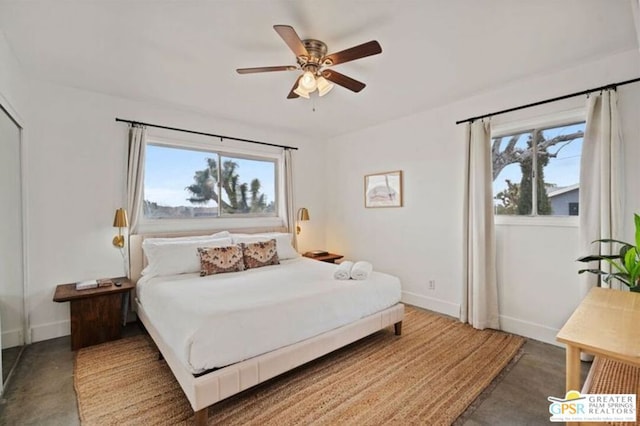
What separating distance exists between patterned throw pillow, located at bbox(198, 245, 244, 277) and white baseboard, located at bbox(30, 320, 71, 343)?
1535mm

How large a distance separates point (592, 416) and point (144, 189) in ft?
14.1

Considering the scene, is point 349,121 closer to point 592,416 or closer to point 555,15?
point 555,15

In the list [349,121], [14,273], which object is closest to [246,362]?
[14,273]

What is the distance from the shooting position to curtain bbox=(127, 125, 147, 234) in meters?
3.33

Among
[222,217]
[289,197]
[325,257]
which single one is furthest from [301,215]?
[222,217]

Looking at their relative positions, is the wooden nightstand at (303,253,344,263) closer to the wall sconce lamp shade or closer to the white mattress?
the wall sconce lamp shade

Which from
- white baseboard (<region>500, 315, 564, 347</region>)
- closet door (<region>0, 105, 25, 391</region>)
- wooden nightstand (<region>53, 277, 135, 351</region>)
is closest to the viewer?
closet door (<region>0, 105, 25, 391</region>)

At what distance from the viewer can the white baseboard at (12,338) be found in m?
2.55

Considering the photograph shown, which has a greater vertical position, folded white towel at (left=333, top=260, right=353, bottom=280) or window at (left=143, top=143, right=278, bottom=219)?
window at (left=143, top=143, right=278, bottom=219)

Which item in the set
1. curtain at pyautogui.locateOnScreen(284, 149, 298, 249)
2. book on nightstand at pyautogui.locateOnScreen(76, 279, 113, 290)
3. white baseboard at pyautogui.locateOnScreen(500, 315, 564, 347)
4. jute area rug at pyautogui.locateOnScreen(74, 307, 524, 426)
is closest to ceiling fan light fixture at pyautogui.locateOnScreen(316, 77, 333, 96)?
curtain at pyautogui.locateOnScreen(284, 149, 298, 249)

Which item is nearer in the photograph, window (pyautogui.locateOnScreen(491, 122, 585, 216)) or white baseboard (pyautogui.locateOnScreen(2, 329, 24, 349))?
white baseboard (pyautogui.locateOnScreen(2, 329, 24, 349))

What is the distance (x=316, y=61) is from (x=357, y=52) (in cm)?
39

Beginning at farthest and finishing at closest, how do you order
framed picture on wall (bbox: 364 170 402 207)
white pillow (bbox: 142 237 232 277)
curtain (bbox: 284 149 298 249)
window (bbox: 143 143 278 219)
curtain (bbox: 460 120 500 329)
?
curtain (bbox: 284 149 298 249) < framed picture on wall (bbox: 364 170 402 207) < window (bbox: 143 143 278 219) < curtain (bbox: 460 120 500 329) < white pillow (bbox: 142 237 232 277)

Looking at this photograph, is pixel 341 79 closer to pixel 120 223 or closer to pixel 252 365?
pixel 252 365
